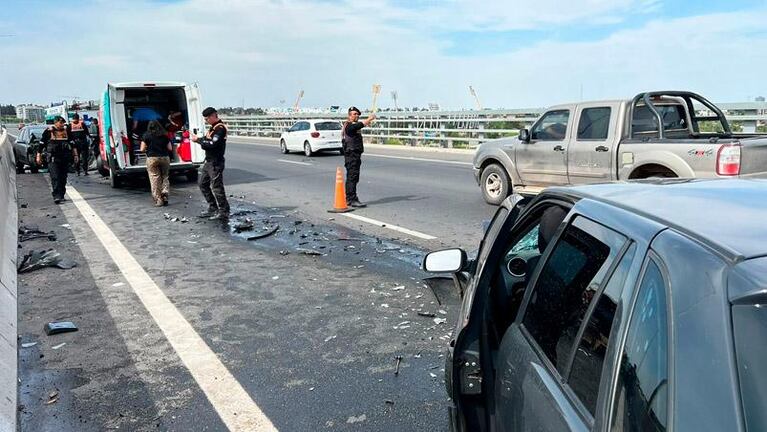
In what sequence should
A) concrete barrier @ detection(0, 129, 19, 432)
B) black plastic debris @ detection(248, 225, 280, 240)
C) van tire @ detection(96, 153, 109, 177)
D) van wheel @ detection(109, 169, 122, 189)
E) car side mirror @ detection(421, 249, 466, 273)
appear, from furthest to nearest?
1. van tire @ detection(96, 153, 109, 177)
2. van wheel @ detection(109, 169, 122, 189)
3. black plastic debris @ detection(248, 225, 280, 240)
4. concrete barrier @ detection(0, 129, 19, 432)
5. car side mirror @ detection(421, 249, 466, 273)

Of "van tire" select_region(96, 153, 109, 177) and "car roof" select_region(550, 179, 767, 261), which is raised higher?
"car roof" select_region(550, 179, 767, 261)

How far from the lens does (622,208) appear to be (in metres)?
1.82

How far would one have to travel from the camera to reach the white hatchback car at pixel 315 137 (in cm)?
2503

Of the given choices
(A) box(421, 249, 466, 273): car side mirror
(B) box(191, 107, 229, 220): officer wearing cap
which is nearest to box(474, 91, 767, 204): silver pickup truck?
(A) box(421, 249, 466, 273): car side mirror

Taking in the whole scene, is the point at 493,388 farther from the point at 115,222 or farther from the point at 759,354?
the point at 115,222

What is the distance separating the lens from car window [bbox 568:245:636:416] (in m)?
1.58

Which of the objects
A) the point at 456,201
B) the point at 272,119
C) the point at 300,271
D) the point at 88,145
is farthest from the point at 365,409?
the point at 272,119

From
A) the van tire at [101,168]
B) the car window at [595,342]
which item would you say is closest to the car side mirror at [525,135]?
the car window at [595,342]

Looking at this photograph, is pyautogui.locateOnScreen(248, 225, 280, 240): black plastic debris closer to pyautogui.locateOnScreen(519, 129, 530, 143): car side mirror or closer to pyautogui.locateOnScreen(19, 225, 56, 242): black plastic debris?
pyautogui.locateOnScreen(19, 225, 56, 242): black plastic debris

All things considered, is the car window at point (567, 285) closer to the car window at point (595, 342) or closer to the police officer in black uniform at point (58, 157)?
the car window at point (595, 342)

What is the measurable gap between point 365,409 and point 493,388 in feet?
5.02

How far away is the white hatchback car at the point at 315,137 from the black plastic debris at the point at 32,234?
15.8 metres

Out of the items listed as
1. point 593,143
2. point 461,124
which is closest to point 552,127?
point 593,143

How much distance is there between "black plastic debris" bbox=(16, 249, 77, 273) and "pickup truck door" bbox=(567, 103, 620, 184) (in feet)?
22.2
